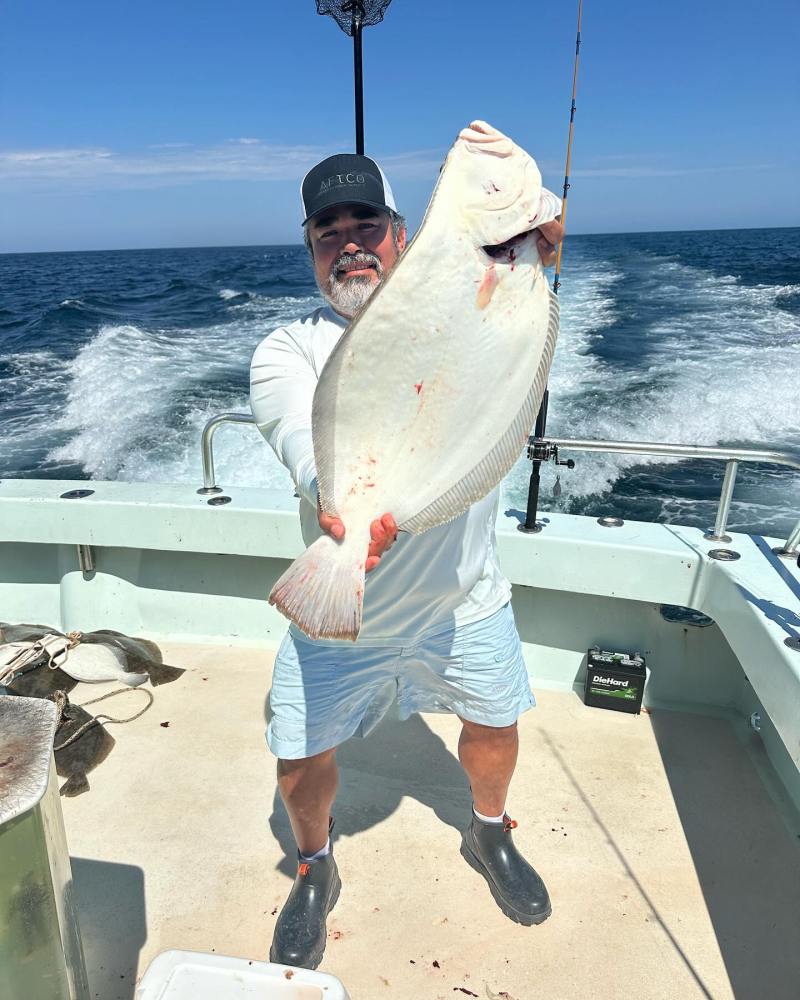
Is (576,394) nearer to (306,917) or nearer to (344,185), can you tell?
(344,185)

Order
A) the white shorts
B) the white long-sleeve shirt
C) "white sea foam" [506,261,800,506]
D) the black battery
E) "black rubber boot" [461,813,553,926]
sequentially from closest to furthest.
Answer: the white long-sleeve shirt
the white shorts
"black rubber boot" [461,813,553,926]
the black battery
"white sea foam" [506,261,800,506]

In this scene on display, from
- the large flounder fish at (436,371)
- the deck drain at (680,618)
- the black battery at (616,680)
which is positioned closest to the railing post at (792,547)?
the deck drain at (680,618)

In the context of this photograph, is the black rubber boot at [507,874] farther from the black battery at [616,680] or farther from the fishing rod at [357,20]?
the fishing rod at [357,20]

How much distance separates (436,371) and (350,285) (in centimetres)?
55

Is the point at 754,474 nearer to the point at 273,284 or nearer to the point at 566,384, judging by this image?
the point at 566,384

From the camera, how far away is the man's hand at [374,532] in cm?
132

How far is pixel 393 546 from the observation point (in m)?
1.75

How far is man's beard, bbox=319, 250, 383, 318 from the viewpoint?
5.79ft

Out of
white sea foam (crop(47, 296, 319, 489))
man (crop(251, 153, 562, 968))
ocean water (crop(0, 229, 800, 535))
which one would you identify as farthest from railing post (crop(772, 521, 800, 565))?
white sea foam (crop(47, 296, 319, 489))

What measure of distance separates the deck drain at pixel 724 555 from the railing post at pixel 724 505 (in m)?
0.09

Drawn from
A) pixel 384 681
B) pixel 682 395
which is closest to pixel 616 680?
pixel 384 681

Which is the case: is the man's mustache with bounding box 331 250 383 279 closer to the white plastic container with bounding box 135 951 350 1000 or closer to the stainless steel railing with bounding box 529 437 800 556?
the stainless steel railing with bounding box 529 437 800 556

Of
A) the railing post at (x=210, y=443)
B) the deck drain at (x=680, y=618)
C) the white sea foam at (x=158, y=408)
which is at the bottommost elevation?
the white sea foam at (x=158, y=408)

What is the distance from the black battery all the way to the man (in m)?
0.98
